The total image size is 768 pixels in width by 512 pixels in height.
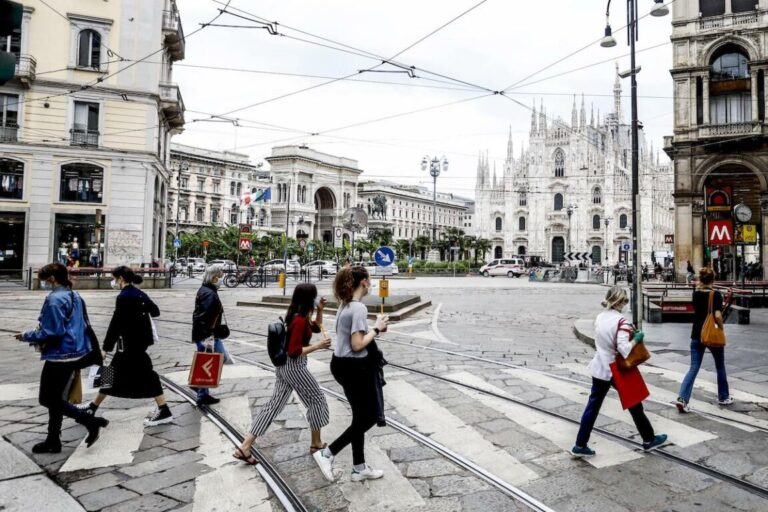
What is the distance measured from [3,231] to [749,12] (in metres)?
33.8

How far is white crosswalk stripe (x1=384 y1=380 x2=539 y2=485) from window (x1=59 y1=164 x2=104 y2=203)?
21131mm

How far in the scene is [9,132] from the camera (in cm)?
2155

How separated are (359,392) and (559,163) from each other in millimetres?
79378

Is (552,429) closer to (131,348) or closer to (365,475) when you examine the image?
(365,475)

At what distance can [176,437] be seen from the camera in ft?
14.2

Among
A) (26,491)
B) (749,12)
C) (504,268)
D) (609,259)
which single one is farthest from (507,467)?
(609,259)

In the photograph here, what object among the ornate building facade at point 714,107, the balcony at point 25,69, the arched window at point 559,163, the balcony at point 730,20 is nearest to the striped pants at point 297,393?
the balcony at point 25,69

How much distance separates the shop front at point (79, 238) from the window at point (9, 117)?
11.8ft

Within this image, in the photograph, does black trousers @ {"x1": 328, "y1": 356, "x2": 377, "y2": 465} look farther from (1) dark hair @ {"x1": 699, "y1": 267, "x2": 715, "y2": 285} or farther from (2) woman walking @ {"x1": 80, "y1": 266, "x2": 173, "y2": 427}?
(1) dark hair @ {"x1": 699, "y1": 267, "x2": 715, "y2": 285}

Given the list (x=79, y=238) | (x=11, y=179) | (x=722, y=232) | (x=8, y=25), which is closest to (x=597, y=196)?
(x=722, y=232)

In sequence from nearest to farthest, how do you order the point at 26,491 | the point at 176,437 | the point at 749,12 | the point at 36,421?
the point at 26,491 < the point at 176,437 < the point at 36,421 < the point at 749,12

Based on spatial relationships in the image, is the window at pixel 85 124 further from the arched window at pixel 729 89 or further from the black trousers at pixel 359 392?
the arched window at pixel 729 89

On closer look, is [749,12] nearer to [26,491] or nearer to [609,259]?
[26,491]

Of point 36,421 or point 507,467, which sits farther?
point 36,421
